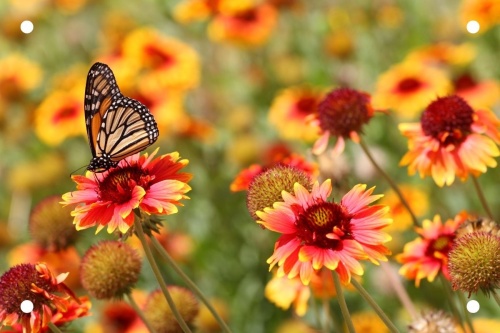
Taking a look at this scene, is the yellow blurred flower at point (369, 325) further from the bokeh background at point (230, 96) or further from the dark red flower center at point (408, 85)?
the dark red flower center at point (408, 85)

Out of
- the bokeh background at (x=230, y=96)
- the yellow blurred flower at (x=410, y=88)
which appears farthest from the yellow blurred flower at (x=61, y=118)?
the yellow blurred flower at (x=410, y=88)

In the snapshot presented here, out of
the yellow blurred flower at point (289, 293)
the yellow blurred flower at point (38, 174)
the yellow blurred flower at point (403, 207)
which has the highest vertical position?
the yellow blurred flower at point (38, 174)

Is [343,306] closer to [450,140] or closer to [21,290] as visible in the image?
[21,290]

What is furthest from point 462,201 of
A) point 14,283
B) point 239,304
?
point 14,283

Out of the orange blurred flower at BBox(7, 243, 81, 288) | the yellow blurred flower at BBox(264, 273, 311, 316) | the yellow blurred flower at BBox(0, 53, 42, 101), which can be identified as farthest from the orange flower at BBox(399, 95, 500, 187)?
the yellow blurred flower at BBox(0, 53, 42, 101)

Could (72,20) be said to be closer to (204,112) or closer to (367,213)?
(204,112)

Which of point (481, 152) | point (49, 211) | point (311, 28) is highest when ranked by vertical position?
point (311, 28)

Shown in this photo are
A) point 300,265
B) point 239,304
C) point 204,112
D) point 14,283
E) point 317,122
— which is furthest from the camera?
point 204,112
